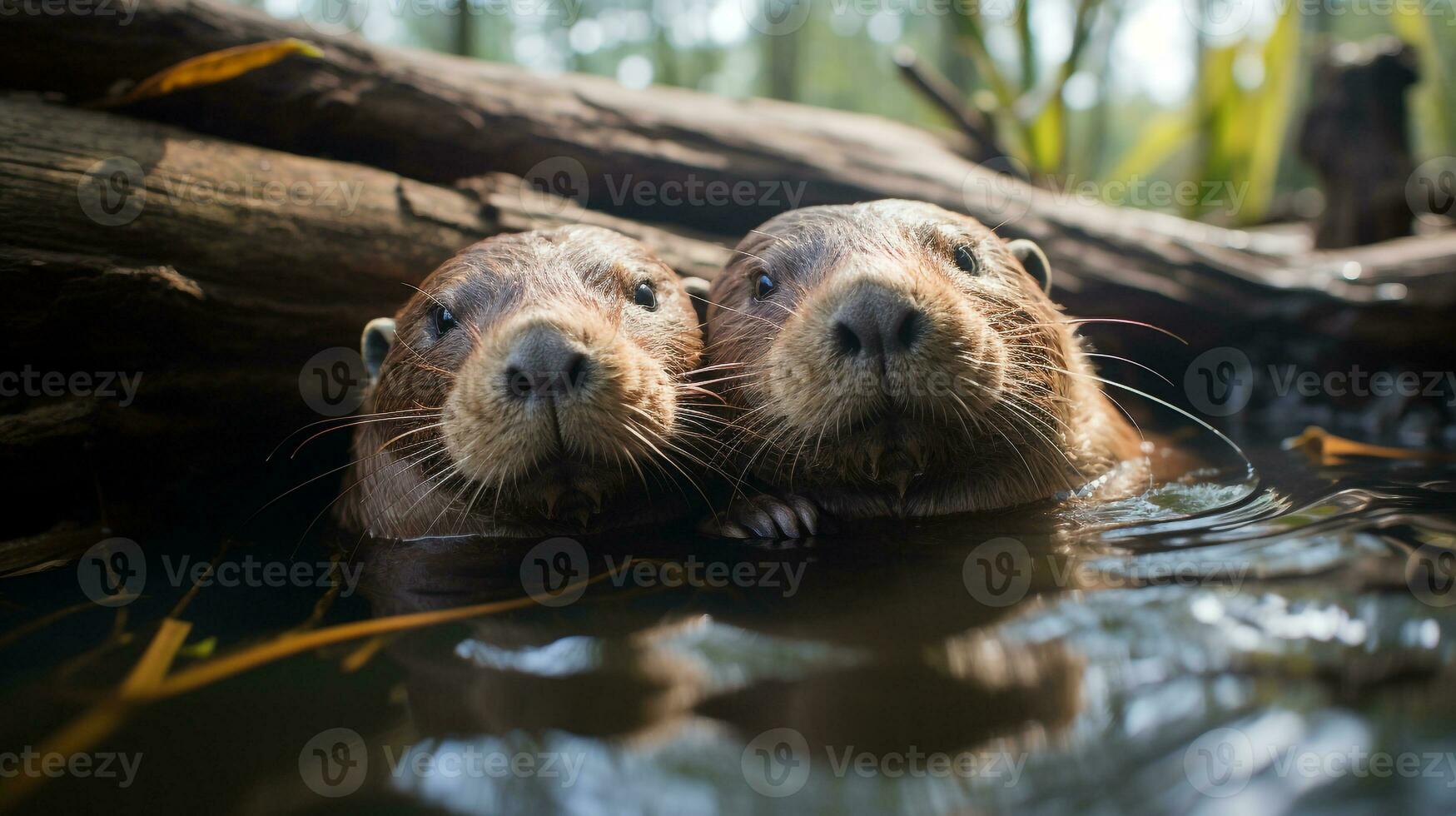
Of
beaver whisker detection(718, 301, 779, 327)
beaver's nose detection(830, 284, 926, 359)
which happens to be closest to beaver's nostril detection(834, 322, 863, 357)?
beaver's nose detection(830, 284, 926, 359)

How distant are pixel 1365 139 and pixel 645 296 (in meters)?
7.08

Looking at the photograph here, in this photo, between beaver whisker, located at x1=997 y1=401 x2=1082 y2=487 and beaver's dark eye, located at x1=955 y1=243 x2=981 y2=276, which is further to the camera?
beaver's dark eye, located at x1=955 y1=243 x2=981 y2=276

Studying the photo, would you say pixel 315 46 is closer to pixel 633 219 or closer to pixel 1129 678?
pixel 633 219

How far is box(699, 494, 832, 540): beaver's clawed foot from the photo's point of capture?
312 centimetres

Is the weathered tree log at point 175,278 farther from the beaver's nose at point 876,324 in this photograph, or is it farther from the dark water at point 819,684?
the beaver's nose at point 876,324

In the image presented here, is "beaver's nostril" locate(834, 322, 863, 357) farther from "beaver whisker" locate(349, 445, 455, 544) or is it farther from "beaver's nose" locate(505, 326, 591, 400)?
"beaver whisker" locate(349, 445, 455, 544)

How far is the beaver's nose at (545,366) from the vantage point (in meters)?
2.67

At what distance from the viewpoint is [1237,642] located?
6.13ft

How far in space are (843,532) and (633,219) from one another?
2.58 metres

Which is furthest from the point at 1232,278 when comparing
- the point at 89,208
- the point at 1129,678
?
the point at 89,208

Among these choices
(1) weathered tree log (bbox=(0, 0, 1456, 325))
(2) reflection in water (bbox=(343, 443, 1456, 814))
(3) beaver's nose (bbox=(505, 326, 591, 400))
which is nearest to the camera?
(2) reflection in water (bbox=(343, 443, 1456, 814))

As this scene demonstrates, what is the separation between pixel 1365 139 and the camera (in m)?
7.49

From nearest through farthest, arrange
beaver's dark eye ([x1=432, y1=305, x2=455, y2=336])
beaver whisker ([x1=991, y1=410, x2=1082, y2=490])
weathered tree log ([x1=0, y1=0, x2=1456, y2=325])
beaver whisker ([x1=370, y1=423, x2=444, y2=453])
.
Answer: beaver whisker ([x1=370, y1=423, x2=444, y2=453])
beaver whisker ([x1=991, y1=410, x2=1082, y2=490])
beaver's dark eye ([x1=432, y1=305, x2=455, y2=336])
weathered tree log ([x1=0, y1=0, x2=1456, y2=325])

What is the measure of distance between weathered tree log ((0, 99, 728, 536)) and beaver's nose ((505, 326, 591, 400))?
5.29 feet
